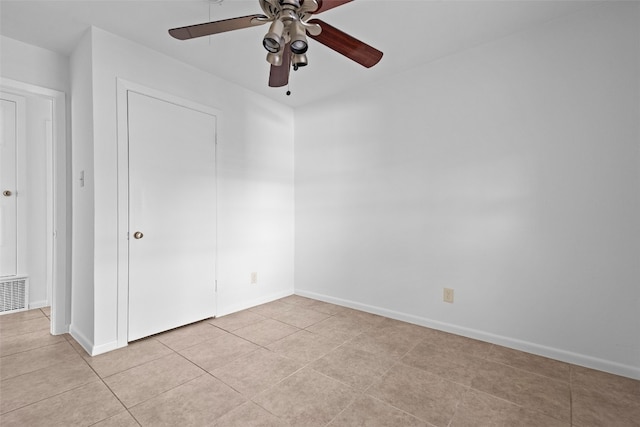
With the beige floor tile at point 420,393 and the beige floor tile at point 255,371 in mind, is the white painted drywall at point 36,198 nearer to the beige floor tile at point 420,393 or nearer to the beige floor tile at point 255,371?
the beige floor tile at point 255,371

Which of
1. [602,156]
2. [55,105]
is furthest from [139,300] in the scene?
[602,156]

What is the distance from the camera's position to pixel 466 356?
7.11ft

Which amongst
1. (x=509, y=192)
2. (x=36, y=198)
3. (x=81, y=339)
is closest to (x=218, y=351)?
(x=81, y=339)

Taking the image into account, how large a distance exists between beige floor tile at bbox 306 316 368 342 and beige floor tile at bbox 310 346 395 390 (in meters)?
0.26

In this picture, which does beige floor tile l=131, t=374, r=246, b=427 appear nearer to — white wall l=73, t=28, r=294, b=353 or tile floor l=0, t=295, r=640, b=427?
tile floor l=0, t=295, r=640, b=427

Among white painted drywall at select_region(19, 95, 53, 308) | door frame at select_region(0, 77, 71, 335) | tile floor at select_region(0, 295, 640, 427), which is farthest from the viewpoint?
white painted drywall at select_region(19, 95, 53, 308)

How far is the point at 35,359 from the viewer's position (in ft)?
6.92

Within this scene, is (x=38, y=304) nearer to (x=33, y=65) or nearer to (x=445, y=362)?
(x=33, y=65)

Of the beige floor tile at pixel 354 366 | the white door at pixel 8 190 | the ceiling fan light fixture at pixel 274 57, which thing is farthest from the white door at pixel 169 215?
the white door at pixel 8 190

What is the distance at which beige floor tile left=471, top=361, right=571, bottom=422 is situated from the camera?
161 centimetres

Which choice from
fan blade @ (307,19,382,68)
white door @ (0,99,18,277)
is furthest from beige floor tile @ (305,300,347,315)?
white door @ (0,99,18,277)

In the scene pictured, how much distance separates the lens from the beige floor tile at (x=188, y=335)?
7.73 feet

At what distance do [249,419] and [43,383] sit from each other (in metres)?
1.34

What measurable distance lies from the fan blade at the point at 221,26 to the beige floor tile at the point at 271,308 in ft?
7.93
